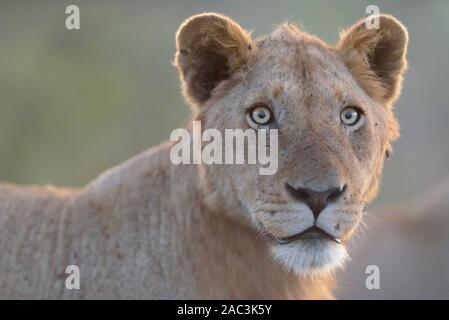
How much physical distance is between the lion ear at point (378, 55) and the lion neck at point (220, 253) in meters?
1.13

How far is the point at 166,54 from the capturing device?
2194cm

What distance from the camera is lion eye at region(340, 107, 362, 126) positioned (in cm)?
502

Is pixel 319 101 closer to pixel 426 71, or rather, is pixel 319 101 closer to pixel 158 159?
pixel 158 159

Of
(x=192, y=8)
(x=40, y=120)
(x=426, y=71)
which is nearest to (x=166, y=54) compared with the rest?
(x=192, y=8)

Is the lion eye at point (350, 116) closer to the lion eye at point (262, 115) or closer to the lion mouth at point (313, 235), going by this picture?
the lion eye at point (262, 115)

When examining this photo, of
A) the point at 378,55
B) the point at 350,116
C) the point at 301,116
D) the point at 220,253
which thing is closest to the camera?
the point at 301,116

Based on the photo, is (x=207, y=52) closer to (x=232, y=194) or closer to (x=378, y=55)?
(x=232, y=194)

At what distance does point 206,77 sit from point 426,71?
16.1 m

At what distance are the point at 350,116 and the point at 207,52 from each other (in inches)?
36.7

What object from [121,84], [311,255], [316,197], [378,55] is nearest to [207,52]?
[378,55]

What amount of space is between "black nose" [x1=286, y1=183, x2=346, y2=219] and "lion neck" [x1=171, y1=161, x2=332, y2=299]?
0.70 metres

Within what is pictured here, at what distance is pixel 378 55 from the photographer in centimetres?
559

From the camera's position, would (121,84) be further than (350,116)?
Yes
